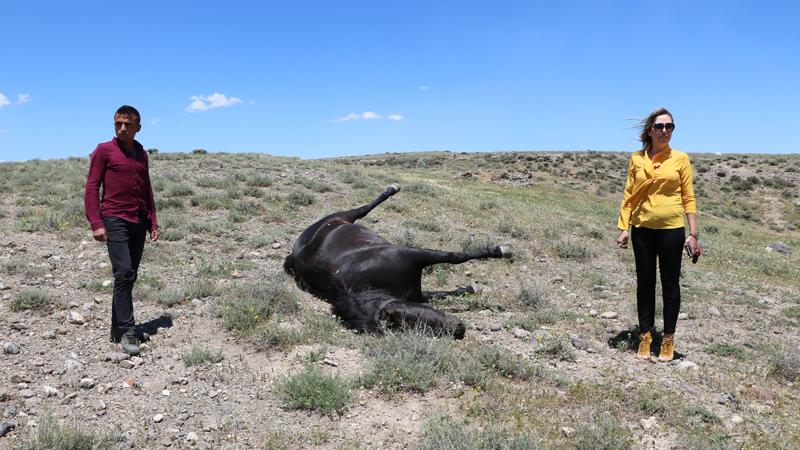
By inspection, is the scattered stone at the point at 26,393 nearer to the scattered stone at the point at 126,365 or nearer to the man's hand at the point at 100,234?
the scattered stone at the point at 126,365

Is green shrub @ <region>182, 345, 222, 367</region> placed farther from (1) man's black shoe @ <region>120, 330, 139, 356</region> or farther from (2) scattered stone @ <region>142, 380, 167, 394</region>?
(1) man's black shoe @ <region>120, 330, 139, 356</region>

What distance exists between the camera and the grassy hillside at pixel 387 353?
12.0 ft

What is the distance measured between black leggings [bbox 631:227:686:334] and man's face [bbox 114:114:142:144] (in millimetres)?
5005

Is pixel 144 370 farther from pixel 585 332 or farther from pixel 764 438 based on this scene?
pixel 764 438

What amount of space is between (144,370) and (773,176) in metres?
41.5

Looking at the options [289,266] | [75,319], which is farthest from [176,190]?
[75,319]

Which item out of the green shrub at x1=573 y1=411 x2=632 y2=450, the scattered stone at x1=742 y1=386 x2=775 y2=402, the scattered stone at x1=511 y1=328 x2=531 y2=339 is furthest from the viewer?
the scattered stone at x1=511 y1=328 x2=531 y2=339

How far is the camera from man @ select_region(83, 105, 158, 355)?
15.9 ft

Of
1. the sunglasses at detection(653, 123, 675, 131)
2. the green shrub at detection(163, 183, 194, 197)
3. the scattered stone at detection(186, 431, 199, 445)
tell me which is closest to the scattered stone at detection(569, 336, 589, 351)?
the sunglasses at detection(653, 123, 675, 131)

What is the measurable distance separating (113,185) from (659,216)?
16.9 feet

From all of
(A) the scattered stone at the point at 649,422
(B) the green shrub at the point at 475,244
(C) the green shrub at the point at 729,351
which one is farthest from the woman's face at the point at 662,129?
(B) the green shrub at the point at 475,244

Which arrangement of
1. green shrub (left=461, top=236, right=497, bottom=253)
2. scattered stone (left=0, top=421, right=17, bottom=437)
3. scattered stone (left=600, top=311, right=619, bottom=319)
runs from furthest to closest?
green shrub (left=461, top=236, right=497, bottom=253) → scattered stone (left=600, top=311, right=619, bottom=319) → scattered stone (left=0, top=421, right=17, bottom=437)

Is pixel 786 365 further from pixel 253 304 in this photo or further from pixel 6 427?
pixel 6 427

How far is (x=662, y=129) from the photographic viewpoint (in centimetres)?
495
